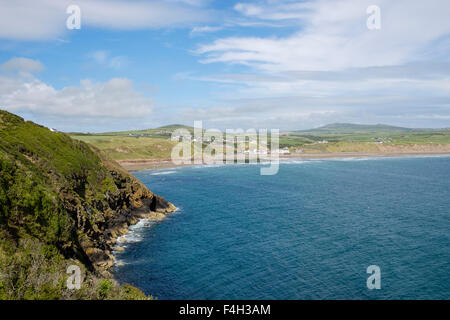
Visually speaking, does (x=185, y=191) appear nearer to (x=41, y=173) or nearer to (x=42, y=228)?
(x=41, y=173)

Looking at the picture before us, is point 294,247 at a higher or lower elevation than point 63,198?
lower

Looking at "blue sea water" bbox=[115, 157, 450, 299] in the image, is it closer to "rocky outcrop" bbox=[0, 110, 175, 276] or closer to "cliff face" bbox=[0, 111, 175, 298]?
"rocky outcrop" bbox=[0, 110, 175, 276]

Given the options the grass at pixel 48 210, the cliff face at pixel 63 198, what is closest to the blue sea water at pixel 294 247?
the cliff face at pixel 63 198

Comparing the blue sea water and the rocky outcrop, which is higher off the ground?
the rocky outcrop

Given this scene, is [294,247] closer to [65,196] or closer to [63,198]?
[63,198]

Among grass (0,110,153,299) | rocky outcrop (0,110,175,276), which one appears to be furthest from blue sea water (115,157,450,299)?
grass (0,110,153,299)

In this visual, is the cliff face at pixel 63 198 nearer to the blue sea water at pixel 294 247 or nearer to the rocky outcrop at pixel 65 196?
the rocky outcrop at pixel 65 196

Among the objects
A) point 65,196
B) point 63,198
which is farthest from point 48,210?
point 65,196
